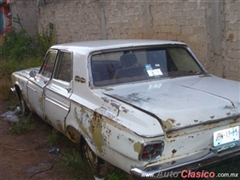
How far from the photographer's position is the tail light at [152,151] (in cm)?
261

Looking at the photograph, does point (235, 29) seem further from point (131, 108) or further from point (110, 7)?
point (110, 7)

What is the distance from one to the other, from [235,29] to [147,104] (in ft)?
10.4

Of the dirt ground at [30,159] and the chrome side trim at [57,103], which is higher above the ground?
the chrome side trim at [57,103]

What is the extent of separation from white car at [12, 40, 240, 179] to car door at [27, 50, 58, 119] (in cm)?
3

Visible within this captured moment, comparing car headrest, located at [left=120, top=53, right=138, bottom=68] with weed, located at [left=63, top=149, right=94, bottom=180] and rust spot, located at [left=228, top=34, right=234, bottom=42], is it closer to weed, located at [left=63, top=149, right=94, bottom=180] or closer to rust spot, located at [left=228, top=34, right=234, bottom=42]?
weed, located at [left=63, top=149, right=94, bottom=180]

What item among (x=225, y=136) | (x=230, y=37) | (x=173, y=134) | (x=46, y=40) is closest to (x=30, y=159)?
(x=173, y=134)

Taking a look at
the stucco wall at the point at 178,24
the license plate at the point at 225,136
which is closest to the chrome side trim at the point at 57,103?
the license plate at the point at 225,136

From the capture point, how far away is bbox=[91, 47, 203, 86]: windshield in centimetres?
372

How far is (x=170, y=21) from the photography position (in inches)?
266

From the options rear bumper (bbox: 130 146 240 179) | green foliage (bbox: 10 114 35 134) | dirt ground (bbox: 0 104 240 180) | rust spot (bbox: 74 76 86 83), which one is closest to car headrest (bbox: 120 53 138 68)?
rust spot (bbox: 74 76 86 83)

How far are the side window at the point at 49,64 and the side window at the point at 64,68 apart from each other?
0.24 metres

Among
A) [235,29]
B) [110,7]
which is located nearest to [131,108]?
[235,29]

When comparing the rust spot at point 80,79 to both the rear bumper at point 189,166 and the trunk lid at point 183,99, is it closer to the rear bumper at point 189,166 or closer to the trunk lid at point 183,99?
the trunk lid at point 183,99

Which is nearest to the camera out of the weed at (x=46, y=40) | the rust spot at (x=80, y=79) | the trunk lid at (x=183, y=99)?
the trunk lid at (x=183, y=99)
